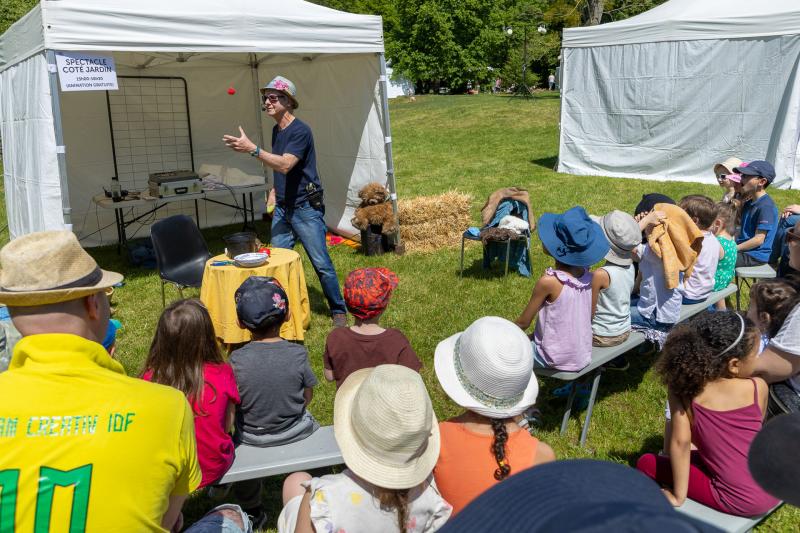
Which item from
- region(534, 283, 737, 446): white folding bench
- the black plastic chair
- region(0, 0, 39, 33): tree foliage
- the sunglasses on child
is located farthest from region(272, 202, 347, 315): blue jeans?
region(0, 0, 39, 33): tree foliage

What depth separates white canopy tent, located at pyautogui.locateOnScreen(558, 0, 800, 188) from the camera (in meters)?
10.3

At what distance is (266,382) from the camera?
9.55 ft

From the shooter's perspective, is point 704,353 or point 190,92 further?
point 190,92

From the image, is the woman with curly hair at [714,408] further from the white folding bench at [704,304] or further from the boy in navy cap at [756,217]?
the boy in navy cap at [756,217]

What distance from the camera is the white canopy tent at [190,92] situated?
5484 millimetres

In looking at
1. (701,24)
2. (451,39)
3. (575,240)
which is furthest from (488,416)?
(451,39)

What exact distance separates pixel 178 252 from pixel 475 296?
2887mm

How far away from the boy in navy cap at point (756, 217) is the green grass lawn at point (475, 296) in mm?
1645

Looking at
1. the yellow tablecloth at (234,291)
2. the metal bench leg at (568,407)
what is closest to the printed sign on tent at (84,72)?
the yellow tablecloth at (234,291)

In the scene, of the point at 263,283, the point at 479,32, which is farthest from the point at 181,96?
the point at 479,32

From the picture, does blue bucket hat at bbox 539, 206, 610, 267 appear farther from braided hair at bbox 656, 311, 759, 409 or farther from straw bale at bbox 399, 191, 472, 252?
straw bale at bbox 399, 191, 472, 252

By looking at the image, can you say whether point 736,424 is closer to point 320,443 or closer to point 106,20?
point 320,443

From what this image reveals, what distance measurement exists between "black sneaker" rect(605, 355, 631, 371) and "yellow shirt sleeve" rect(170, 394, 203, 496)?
335cm

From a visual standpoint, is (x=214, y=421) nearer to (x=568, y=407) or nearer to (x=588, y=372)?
(x=568, y=407)
